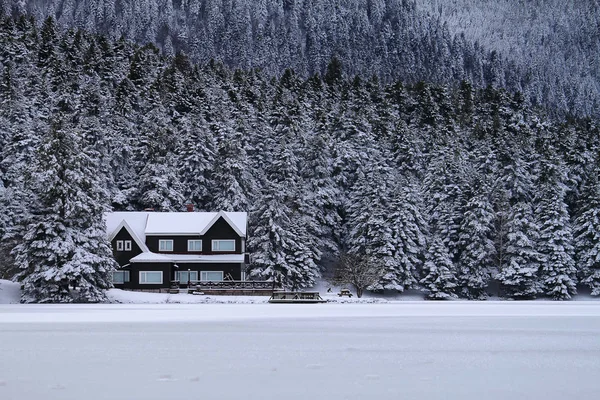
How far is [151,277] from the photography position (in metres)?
59.9

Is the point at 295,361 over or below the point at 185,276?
below

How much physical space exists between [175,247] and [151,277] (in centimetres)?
364

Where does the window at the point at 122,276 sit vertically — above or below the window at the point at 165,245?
below

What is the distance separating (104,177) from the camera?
69.9m

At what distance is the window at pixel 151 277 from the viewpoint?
59812 millimetres

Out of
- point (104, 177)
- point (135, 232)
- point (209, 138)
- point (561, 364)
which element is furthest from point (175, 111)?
point (561, 364)

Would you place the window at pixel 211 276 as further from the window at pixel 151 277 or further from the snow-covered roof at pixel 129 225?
the snow-covered roof at pixel 129 225

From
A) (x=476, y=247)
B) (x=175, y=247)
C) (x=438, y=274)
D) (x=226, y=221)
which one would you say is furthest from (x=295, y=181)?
(x=476, y=247)

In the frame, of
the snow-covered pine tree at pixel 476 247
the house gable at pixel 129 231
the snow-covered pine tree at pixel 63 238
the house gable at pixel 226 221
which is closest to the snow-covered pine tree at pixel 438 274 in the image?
the snow-covered pine tree at pixel 476 247

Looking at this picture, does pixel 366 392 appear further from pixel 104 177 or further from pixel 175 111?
pixel 175 111

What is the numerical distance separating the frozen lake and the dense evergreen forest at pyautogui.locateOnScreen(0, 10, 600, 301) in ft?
77.8

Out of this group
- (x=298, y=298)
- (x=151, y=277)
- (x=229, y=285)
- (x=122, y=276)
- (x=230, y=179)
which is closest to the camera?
(x=298, y=298)

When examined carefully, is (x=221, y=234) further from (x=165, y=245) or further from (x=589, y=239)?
(x=589, y=239)

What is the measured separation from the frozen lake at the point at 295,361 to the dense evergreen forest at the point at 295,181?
77.8 feet
